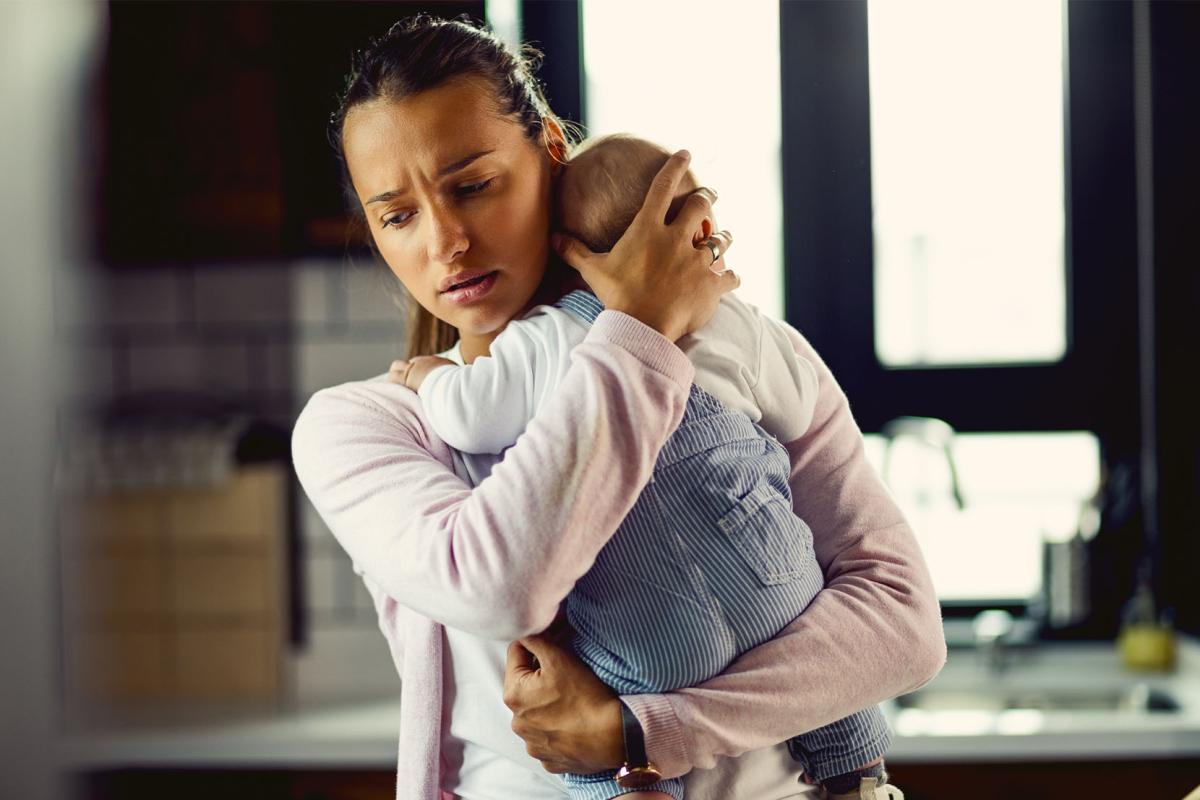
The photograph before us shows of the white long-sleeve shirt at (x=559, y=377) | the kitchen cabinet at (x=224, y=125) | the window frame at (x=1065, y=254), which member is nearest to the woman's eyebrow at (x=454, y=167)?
the white long-sleeve shirt at (x=559, y=377)

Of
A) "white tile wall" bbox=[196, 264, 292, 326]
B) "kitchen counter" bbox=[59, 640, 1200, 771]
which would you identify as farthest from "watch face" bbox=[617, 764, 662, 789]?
"white tile wall" bbox=[196, 264, 292, 326]

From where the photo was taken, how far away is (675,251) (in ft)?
2.47

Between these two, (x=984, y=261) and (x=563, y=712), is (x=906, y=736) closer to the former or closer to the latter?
(x=984, y=261)

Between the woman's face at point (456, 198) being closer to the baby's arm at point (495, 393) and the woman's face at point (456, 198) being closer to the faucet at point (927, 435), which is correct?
the baby's arm at point (495, 393)

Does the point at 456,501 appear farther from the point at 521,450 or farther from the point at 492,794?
the point at 492,794

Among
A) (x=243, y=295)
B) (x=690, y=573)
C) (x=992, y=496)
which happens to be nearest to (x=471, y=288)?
(x=690, y=573)

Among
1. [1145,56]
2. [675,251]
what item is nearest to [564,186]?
[675,251]

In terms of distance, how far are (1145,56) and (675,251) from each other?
73.7 inches

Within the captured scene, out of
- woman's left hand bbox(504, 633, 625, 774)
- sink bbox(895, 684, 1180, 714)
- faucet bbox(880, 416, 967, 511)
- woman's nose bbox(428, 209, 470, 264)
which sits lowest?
sink bbox(895, 684, 1180, 714)

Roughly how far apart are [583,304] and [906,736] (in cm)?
133

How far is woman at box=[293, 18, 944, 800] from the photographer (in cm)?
67

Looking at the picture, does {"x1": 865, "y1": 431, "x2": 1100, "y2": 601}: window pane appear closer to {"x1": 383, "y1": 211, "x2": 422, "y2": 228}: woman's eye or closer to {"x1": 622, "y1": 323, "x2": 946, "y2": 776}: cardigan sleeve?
{"x1": 622, "y1": 323, "x2": 946, "y2": 776}: cardigan sleeve

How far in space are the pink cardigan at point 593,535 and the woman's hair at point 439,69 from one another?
0.67 feet

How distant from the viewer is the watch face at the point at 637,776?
719 mm
